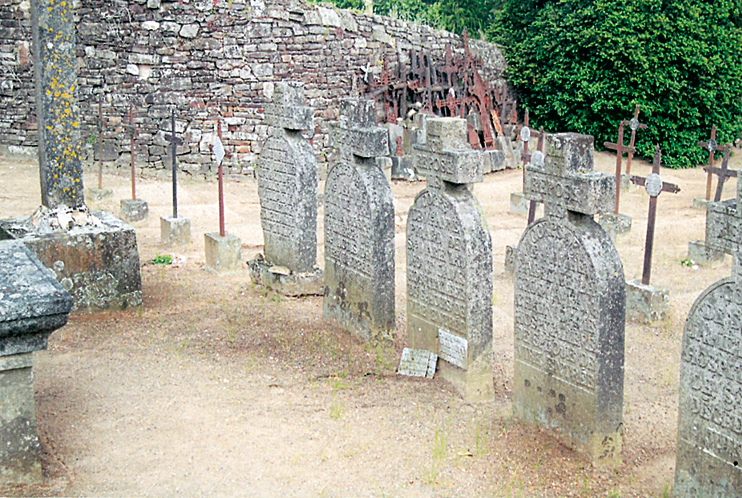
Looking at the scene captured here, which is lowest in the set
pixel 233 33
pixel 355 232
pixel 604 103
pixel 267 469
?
pixel 267 469

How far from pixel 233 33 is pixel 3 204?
4.90m

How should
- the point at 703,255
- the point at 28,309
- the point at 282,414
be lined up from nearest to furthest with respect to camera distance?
1. the point at 28,309
2. the point at 282,414
3. the point at 703,255

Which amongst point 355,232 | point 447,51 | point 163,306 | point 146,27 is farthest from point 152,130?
point 355,232

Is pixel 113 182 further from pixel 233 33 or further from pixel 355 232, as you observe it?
pixel 355 232

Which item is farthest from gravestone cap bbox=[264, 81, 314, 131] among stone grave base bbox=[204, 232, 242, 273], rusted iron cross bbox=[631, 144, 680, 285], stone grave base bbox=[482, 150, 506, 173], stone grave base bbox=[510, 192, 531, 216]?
stone grave base bbox=[482, 150, 506, 173]

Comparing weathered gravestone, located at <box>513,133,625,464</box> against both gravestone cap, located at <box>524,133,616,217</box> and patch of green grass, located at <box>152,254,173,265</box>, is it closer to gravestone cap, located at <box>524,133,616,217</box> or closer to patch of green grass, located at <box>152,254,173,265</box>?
gravestone cap, located at <box>524,133,616,217</box>

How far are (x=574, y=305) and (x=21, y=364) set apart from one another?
3.06 metres

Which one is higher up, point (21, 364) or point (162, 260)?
point (21, 364)

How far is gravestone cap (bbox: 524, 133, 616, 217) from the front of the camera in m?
4.92

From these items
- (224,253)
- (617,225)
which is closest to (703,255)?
(617,225)

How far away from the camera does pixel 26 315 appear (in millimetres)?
4129

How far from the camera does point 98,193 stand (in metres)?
12.5

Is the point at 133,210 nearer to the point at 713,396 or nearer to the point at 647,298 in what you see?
the point at 647,298

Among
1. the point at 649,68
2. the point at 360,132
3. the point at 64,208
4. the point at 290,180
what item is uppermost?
the point at 649,68
